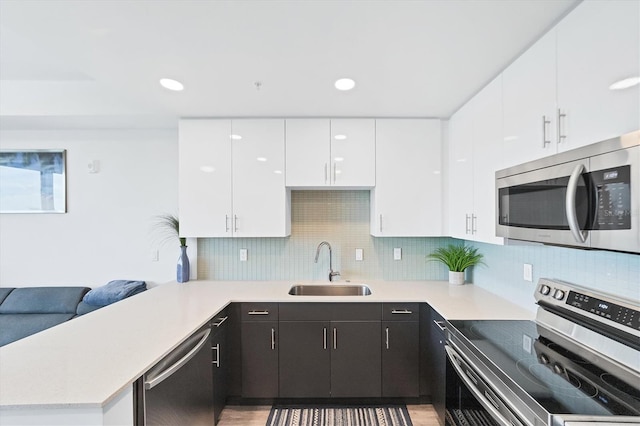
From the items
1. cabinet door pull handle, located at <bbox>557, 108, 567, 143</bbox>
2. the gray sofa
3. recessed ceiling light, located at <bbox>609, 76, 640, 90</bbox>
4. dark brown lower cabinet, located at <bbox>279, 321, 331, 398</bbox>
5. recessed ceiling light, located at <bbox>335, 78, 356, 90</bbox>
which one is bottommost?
dark brown lower cabinet, located at <bbox>279, 321, 331, 398</bbox>

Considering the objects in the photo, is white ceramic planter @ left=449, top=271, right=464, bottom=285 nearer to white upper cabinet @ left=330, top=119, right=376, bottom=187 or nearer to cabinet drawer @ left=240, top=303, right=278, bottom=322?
white upper cabinet @ left=330, top=119, right=376, bottom=187

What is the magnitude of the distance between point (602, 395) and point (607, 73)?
42.6 inches

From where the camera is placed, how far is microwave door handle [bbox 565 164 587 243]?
102 cm

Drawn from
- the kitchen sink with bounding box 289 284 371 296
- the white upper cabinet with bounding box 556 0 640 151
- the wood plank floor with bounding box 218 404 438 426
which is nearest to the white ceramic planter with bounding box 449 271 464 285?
the kitchen sink with bounding box 289 284 371 296

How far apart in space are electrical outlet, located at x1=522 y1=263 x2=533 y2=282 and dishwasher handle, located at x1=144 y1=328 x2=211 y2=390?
6.70 ft

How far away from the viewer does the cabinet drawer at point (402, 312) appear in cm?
227

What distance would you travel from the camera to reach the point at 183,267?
2779 mm

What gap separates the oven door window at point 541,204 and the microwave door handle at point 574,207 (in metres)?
0.02

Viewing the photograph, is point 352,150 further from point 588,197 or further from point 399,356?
point 588,197

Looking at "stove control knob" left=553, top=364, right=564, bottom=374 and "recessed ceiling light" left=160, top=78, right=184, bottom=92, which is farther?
"recessed ceiling light" left=160, top=78, right=184, bottom=92

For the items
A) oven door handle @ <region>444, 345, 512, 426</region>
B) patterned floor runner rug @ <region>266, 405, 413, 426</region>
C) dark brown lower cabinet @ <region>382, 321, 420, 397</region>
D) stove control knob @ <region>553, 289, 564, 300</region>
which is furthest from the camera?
dark brown lower cabinet @ <region>382, 321, 420, 397</region>

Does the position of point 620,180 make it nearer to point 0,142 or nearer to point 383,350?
point 383,350

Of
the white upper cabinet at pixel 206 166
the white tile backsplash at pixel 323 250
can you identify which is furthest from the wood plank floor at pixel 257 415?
the white upper cabinet at pixel 206 166

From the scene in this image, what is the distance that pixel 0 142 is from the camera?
9.70 ft
